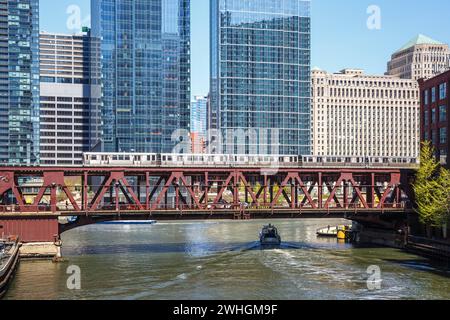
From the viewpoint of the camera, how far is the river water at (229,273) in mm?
50375

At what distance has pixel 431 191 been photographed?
270ft

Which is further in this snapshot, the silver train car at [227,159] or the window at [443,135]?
the silver train car at [227,159]

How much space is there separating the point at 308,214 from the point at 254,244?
39.1ft

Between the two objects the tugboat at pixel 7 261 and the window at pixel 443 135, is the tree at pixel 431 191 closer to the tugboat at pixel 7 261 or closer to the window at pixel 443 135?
the window at pixel 443 135

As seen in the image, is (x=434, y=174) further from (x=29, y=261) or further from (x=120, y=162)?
(x=29, y=261)

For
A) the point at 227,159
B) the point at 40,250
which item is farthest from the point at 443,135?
the point at 40,250

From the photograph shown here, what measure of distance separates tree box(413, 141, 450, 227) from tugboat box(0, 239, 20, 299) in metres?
49.3

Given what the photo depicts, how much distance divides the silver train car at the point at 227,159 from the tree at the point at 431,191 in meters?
14.9

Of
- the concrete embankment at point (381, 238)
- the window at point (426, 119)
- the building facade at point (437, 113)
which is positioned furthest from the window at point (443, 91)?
the concrete embankment at point (381, 238)

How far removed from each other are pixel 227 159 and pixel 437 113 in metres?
42.7

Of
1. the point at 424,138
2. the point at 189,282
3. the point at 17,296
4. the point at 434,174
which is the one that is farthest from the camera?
the point at 424,138

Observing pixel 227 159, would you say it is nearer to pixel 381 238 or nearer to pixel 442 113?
pixel 381 238
